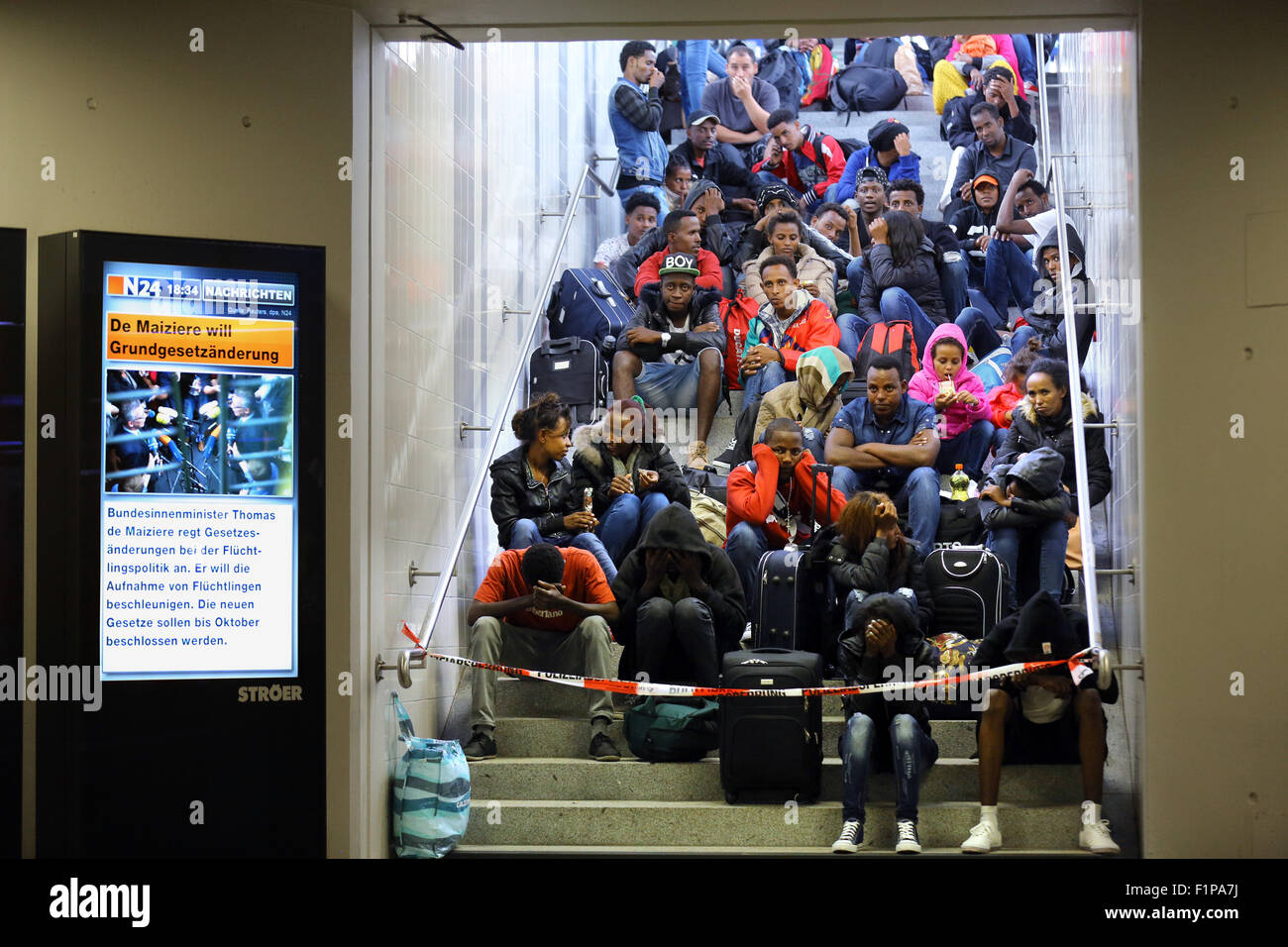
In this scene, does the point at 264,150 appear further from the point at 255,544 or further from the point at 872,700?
the point at 872,700

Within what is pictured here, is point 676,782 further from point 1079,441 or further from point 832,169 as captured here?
point 832,169

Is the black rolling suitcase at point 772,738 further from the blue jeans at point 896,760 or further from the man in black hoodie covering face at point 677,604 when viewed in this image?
the man in black hoodie covering face at point 677,604

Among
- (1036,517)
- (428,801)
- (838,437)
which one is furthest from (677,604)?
(1036,517)

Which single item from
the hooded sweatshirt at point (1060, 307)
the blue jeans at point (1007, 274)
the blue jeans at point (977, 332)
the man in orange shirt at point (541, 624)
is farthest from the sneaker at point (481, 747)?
the blue jeans at point (1007, 274)

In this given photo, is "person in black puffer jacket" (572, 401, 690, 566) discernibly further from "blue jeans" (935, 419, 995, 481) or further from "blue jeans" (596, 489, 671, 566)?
"blue jeans" (935, 419, 995, 481)

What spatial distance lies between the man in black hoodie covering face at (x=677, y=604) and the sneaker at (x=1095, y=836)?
1.56 metres

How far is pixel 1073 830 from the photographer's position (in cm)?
562

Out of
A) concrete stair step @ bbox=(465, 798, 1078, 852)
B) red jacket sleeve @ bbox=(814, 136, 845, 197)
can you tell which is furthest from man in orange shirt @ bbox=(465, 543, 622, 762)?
red jacket sleeve @ bbox=(814, 136, 845, 197)

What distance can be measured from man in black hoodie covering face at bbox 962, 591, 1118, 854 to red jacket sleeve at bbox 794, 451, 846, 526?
4.22 ft

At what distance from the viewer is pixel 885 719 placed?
575 centimetres

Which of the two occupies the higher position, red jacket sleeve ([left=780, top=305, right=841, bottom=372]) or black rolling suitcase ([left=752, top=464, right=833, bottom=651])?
red jacket sleeve ([left=780, top=305, right=841, bottom=372])

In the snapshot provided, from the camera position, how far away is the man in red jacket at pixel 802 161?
1031cm

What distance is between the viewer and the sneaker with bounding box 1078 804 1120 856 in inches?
212
